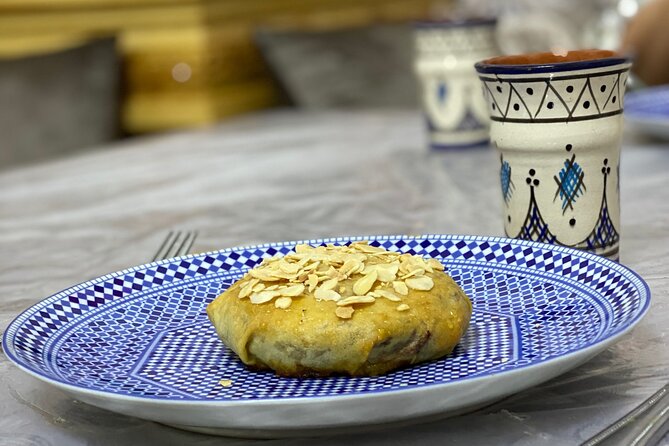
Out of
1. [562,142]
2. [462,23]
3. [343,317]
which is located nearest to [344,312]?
[343,317]

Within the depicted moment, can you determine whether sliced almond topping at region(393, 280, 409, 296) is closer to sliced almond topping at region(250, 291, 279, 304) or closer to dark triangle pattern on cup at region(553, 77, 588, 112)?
sliced almond topping at region(250, 291, 279, 304)

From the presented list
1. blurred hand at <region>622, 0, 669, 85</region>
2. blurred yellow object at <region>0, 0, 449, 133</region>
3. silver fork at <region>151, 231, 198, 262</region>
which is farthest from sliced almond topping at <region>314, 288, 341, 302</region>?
blurred hand at <region>622, 0, 669, 85</region>

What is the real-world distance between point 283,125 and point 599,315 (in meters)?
1.36

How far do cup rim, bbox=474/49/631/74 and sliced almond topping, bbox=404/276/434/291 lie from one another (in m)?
0.21

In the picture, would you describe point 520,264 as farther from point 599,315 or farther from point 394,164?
point 394,164

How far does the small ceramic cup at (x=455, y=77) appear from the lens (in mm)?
1377

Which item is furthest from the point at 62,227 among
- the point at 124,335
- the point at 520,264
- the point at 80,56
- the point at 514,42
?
the point at 514,42

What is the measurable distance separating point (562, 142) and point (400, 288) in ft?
0.76

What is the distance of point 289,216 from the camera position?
1.08 metres

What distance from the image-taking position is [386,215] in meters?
1.05

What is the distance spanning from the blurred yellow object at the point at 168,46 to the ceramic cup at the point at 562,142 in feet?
5.83

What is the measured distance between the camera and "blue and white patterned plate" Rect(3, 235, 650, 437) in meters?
0.45

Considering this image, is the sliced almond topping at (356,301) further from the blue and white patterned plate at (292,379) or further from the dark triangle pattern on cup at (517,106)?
the dark triangle pattern on cup at (517,106)

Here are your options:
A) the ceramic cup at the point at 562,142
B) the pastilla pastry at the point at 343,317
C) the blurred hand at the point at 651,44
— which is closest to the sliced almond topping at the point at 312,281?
the pastilla pastry at the point at 343,317
